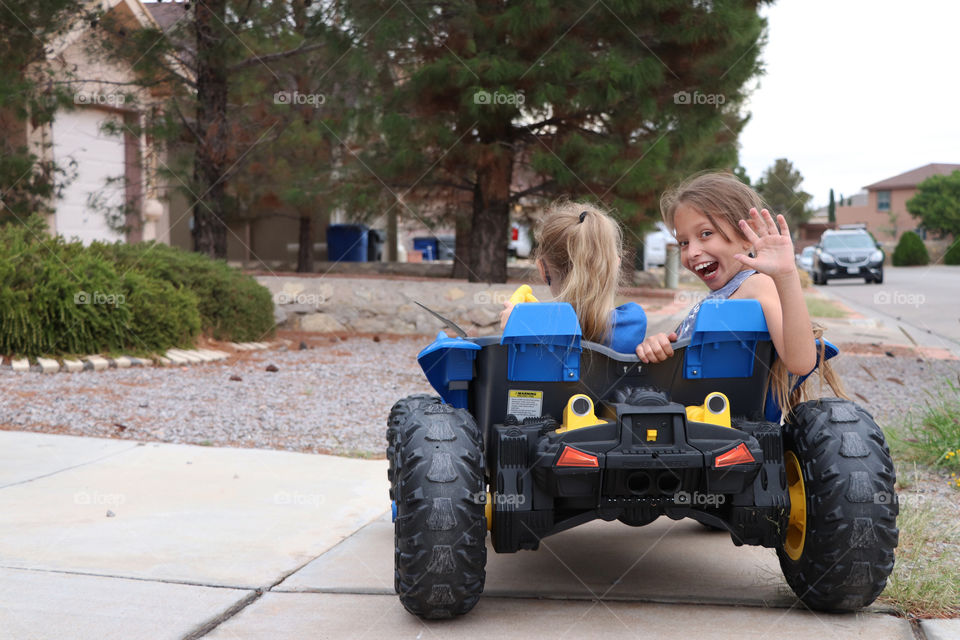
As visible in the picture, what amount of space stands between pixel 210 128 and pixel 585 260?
8864mm

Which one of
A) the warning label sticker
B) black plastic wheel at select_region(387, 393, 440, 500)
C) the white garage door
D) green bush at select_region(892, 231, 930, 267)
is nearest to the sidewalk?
black plastic wheel at select_region(387, 393, 440, 500)

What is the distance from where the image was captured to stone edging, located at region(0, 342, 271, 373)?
732 cm

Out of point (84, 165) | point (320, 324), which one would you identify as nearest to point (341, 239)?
point (84, 165)

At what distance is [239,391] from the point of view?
6.89m

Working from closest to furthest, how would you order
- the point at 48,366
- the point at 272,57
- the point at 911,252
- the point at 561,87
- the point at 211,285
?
the point at 48,366 < the point at 211,285 < the point at 561,87 < the point at 272,57 < the point at 911,252

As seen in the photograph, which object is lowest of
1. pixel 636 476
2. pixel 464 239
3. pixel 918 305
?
pixel 918 305

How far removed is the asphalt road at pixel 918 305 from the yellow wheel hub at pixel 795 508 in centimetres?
925

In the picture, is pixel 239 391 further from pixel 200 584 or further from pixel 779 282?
pixel 779 282

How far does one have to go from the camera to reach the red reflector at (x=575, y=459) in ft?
8.21

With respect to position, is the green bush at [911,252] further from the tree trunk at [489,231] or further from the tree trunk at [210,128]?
the tree trunk at [210,128]

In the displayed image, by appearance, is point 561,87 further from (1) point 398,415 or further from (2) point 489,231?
Answer: (1) point 398,415

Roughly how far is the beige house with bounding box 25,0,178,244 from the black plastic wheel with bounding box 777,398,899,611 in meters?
9.35

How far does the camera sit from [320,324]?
11.6 metres

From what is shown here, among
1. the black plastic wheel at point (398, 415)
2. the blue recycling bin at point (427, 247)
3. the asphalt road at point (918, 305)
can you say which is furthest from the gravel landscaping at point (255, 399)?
the blue recycling bin at point (427, 247)
